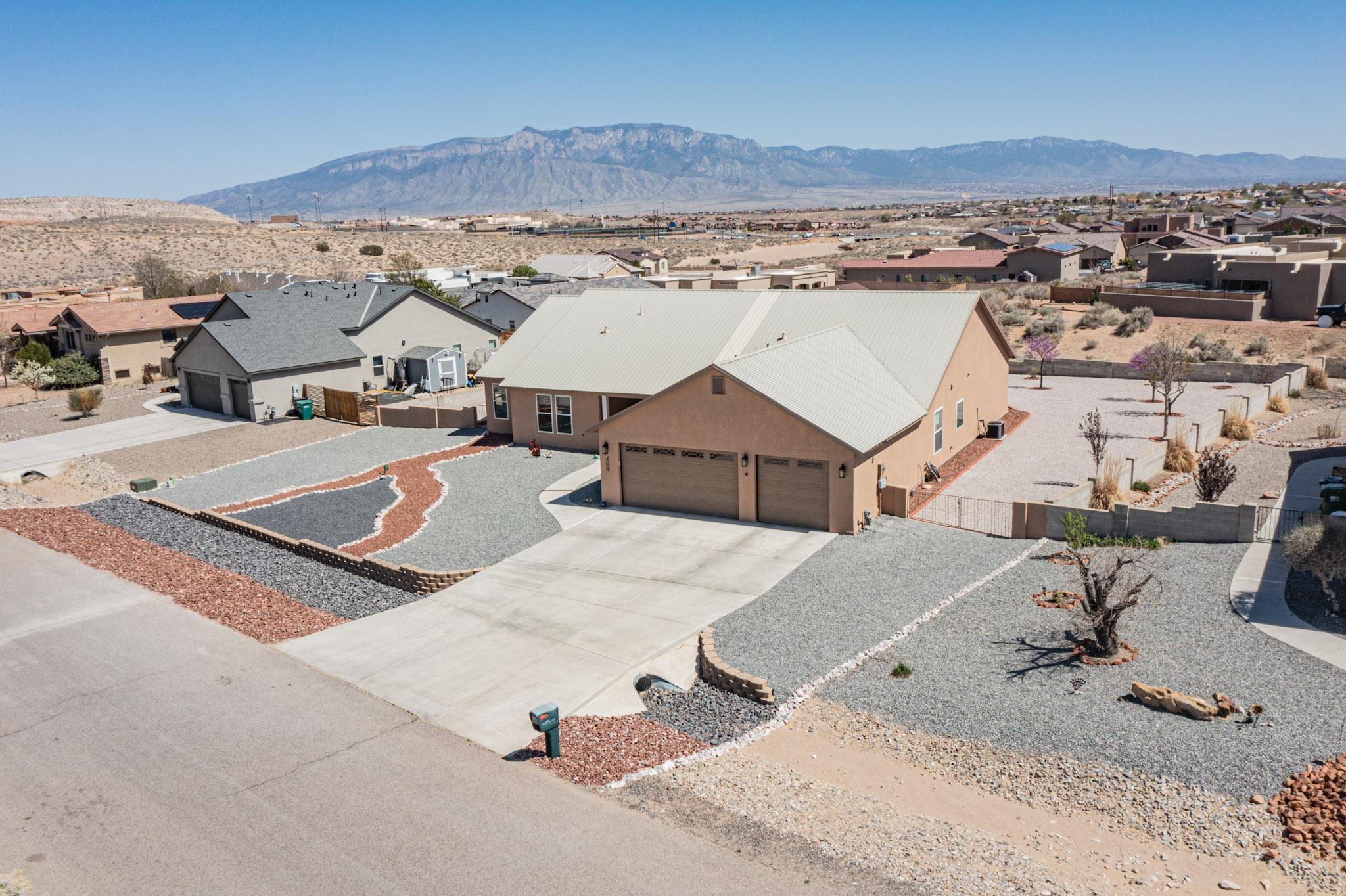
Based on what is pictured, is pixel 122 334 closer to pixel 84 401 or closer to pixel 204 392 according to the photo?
pixel 84 401

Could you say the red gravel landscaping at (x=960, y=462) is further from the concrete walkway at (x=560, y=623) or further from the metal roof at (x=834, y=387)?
the concrete walkway at (x=560, y=623)

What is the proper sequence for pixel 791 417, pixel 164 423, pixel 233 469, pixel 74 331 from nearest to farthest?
pixel 791 417 < pixel 233 469 < pixel 164 423 < pixel 74 331

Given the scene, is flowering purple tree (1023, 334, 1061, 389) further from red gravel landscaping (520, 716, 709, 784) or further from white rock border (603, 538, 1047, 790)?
red gravel landscaping (520, 716, 709, 784)

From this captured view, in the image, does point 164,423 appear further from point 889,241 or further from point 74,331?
point 889,241

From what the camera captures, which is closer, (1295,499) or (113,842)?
(113,842)

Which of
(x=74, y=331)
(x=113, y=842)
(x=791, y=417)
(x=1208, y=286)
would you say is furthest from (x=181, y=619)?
(x=1208, y=286)
